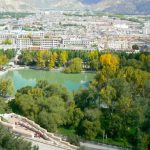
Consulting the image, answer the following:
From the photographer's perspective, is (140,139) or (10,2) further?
(10,2)

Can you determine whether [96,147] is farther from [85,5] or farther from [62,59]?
[85,5]

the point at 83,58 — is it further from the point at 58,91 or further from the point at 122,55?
the point at 58,91

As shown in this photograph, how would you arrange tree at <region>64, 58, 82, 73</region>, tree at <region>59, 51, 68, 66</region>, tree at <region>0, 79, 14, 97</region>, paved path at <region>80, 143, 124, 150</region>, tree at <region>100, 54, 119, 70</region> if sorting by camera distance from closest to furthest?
paved path at <region>80, 143, 124, 150</region>
tree at <region>0, 79, 14, 97</region>
tree at <region>100, 54, 119, 70</region>
tree at <region>64, 58, 82, 73</region>
tree at <region>59, 51, 68, 66</region>

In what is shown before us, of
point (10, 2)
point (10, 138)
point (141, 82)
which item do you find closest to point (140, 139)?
point (10, 138)

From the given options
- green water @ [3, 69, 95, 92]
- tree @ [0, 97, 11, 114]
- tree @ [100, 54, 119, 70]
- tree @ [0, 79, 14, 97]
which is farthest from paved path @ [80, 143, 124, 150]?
tree @ [100, 54, 119, 70]

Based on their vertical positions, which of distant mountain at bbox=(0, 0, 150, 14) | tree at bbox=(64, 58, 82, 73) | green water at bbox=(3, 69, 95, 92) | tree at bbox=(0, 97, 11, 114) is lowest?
tree at bbox=(0, 97, 11, 114)

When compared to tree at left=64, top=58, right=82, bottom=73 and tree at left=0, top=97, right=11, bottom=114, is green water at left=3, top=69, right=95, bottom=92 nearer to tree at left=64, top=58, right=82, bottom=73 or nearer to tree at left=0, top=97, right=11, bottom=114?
tree at left=64, top=58, right=82, bottom=73

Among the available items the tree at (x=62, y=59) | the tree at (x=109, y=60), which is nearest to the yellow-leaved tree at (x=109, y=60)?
the tree at (x=109, y=60)
